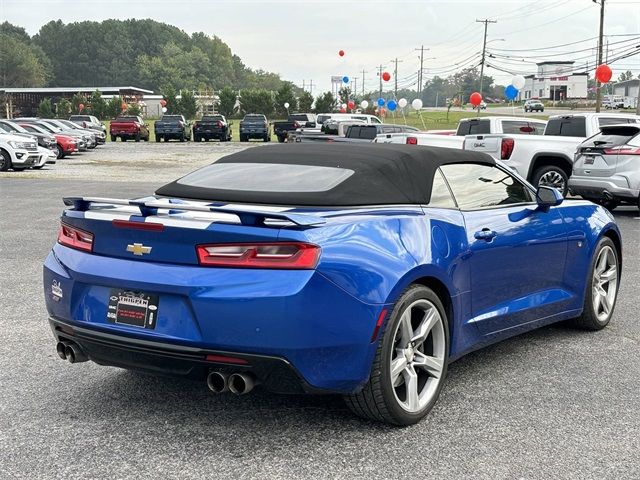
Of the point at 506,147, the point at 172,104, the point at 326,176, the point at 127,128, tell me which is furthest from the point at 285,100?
the point at 326,176

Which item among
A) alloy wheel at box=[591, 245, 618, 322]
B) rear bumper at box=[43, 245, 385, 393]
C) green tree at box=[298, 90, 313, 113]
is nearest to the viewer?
rear bumper at box=[43, 245, 385, 393]

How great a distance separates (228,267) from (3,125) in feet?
94.3

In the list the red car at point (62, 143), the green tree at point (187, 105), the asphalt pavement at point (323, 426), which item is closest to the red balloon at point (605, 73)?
the red car at point (62, 143)

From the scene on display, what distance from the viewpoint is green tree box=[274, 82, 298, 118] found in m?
92.1

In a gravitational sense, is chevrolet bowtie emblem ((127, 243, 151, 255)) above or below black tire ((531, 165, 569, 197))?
above

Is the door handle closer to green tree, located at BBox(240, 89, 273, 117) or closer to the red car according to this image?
the red car

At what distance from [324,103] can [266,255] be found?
8652 cm

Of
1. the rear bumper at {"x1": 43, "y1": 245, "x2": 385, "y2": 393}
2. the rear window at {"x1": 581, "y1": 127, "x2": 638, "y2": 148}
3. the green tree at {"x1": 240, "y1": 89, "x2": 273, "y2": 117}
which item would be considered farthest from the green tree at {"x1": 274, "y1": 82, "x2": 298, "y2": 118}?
the rear bumper at {"x1": 43, "y1": 245, "x2": 385, "y2": 393}

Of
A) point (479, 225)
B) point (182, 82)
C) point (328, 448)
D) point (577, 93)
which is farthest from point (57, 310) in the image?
point (182, 82)

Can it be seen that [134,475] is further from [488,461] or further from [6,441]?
[488,461]

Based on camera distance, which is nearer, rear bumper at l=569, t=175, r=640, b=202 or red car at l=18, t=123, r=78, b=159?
rear bumper at l=569, t=175, r=640, b=202

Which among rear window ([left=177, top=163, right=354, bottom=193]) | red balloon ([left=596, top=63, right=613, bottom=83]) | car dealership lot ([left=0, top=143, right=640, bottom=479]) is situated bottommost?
car dealership lot ([left=0, top=143, right=640, bottom=479])

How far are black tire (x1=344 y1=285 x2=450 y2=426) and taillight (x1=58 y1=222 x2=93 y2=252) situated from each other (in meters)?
1.51

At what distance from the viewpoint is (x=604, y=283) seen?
6238mm
